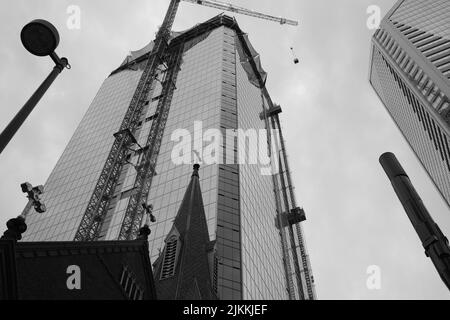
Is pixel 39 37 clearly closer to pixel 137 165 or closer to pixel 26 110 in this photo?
pixel 26 110

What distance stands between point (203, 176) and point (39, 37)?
173 ft

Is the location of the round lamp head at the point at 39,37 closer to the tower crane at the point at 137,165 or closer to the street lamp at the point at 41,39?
the street lamp at the point at 41,39

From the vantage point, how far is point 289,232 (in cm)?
10275

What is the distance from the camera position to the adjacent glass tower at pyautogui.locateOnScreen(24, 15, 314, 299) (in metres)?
57.4

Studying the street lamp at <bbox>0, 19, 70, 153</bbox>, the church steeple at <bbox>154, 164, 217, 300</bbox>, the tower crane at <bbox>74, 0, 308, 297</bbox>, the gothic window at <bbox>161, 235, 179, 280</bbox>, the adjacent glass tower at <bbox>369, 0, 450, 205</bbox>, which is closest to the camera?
the street lamp at <bbox>0, 19, 70, 153</bbox>

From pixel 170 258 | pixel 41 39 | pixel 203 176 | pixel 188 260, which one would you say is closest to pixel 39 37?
pixel 41 39

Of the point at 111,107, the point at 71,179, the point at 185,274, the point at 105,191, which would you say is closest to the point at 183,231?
the point at 185,274

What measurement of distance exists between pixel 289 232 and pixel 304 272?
915cm

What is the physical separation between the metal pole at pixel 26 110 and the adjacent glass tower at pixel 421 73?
104m

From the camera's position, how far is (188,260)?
127 feet

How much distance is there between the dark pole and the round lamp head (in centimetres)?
954

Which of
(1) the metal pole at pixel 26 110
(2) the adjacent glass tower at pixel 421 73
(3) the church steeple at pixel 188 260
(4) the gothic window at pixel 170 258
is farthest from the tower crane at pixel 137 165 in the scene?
(2) the adjacent glass tower at pixel 421 73

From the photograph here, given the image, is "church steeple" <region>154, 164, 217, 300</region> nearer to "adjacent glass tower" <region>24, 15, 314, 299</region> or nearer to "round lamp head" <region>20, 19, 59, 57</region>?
"adjacent glass tower" <region>24, 15, 314, 299</region>

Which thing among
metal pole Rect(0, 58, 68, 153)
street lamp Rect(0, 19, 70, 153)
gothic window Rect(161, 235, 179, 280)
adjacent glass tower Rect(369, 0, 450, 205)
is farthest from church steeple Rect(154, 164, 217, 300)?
adjacent glass tower Rect(369, 0, 450, 205)
